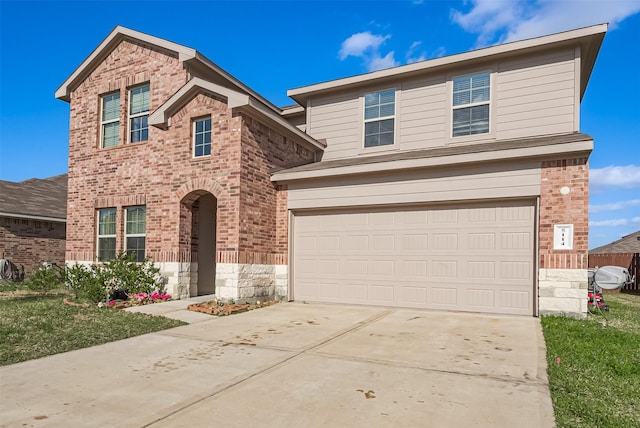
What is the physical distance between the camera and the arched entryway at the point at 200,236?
11.6m

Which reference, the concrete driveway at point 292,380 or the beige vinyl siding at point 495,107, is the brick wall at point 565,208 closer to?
the concrete driveway at point 292,380

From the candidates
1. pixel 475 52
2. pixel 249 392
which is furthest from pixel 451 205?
pixel 249 392

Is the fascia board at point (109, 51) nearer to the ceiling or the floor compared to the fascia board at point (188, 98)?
nearer to the ceiling

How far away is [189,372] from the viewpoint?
512 centimetres

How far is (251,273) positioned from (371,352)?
5269mm

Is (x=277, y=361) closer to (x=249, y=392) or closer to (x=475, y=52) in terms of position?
(x=249, y=392)

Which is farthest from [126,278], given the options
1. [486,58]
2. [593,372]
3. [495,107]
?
[486,58]

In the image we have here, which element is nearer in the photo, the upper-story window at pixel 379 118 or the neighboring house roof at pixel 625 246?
the upper-story window at pixel 379 118

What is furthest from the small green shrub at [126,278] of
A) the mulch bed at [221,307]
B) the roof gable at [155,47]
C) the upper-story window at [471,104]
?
the upper-story window at [471,104]

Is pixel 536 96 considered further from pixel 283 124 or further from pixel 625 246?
pixel 625 246

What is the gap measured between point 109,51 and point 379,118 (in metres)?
9.32

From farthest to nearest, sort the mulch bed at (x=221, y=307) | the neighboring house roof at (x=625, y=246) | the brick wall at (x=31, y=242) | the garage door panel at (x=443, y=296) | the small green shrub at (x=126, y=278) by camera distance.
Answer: the neighboring house roof at (x=625, y=246)
the brick wall at (x=31, y=242)
the small green shrub at (x=126, y=278)
the garage door panel at (x=443, y=296)
the mulch bed at (x=221, y=307)

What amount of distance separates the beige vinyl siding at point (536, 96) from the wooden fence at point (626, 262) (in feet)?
37.1

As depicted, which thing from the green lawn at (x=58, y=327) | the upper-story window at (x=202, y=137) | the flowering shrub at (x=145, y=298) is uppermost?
the upper-story window at (x=202, y=137)
